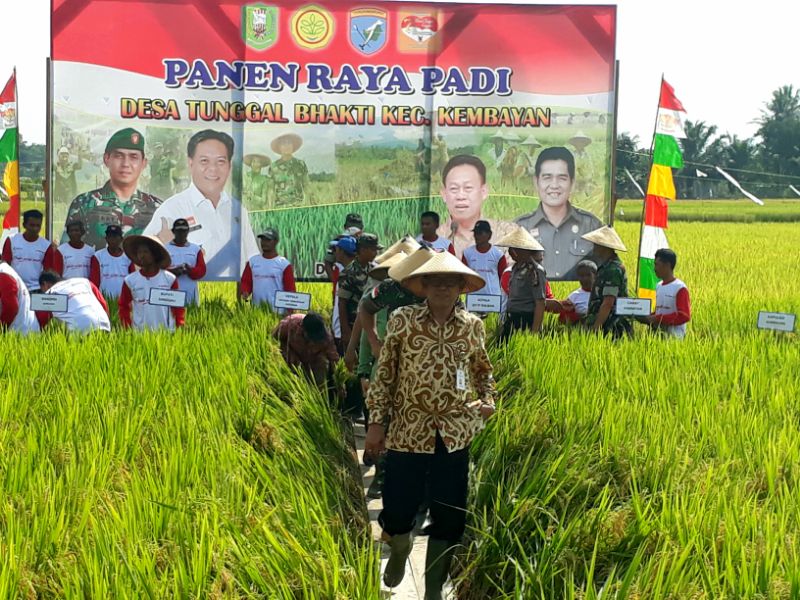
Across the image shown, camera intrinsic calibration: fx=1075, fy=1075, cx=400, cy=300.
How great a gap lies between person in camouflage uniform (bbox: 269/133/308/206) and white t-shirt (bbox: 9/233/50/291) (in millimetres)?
2265

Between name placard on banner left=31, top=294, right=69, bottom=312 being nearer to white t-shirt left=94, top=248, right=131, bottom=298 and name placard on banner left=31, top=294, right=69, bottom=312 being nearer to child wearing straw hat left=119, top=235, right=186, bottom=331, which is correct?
child wearing straw hat left=119, top=235, right=186, bottom=331

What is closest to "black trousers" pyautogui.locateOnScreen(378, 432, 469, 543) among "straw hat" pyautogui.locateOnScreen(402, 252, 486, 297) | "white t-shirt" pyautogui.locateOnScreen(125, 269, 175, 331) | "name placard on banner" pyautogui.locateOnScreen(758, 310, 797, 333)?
"straw hat" pyautogui.locateOnScreen(402, 252, 486, 297)

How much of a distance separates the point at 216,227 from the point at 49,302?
310 cm

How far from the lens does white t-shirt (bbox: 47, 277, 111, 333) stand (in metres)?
7.45

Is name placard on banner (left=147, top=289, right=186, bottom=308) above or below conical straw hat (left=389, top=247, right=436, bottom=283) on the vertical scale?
below

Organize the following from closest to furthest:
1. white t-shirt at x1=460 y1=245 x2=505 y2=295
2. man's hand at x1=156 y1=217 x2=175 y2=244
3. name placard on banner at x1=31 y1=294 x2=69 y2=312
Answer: name placard on banner at x1=31 y1=294 x2=69 y2=312
white t-shirt at x1=460 y1=245 x2=505 y2=295
man's hand at x1=156 y1=217 x2=175 y2=244

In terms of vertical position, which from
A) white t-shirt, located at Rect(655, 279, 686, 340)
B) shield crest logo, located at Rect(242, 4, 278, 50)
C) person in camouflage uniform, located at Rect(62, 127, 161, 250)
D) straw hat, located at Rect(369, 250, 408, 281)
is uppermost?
shield crest logo, located at Rect(242, 4, 278, 50)

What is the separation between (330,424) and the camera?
18.7ft

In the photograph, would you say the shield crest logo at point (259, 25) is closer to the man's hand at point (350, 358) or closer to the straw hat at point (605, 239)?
the straw hat at point (605, 239)

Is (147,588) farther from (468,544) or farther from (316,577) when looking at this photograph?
(468,544)

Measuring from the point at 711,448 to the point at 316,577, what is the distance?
200cm

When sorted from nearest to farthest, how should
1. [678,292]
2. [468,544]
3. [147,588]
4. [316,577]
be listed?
[147,588], [316,577], [468,544], [678,292]

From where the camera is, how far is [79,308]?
752 centimetres

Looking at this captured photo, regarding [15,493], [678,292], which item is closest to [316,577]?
[15,493]
